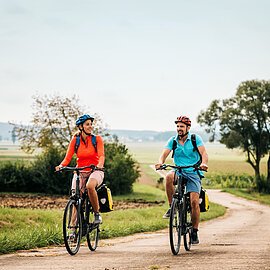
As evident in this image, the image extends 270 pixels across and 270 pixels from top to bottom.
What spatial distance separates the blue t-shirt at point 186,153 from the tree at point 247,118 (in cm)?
4666

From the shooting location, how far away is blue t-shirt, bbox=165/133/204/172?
10.2m

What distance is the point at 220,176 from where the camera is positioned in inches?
2793

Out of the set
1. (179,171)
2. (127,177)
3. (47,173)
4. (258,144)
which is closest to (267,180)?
(258,144)

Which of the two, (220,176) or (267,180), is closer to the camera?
(267,180)

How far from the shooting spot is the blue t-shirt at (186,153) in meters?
10.2

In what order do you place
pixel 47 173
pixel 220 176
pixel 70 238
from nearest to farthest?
pixel 70 238 → pixel 47 173 → pixel 220 176

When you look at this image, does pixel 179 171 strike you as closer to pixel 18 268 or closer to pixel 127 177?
pixel 18 268

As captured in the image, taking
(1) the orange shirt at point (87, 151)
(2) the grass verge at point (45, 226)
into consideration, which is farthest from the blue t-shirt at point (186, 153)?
(2) the grass verge at point (45, 226)

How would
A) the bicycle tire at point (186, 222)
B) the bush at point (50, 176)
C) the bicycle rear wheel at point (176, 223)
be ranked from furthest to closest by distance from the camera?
the bush at point (50, 176) → the bicycle tire at point (186, 222) → the bicycle rear wheel at point (176, 223)

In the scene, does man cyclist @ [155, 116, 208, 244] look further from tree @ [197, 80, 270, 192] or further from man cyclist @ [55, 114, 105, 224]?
tree @ [197, 80, 270, 192]

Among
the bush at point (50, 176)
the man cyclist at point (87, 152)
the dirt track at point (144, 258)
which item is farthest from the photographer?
the bush at point (50, 176)

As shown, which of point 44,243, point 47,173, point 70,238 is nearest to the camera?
point 70,238

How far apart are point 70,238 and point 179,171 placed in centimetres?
215

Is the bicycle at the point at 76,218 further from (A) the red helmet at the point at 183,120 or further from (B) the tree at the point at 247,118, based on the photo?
(B) the tree at the point at 247,118
